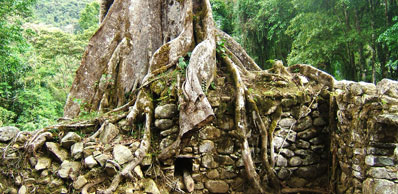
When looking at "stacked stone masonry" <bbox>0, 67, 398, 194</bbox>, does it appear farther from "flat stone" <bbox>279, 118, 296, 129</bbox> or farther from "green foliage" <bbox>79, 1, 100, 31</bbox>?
"green foliage" <bbox>79, 1, 100, 31</bbox>

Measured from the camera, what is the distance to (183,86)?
393cm

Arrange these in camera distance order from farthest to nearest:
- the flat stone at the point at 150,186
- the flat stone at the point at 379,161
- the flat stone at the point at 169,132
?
the flat stone at the point at 169,132 → the flat stone at the point at 150,186 → the flat stone at the point at 379,161

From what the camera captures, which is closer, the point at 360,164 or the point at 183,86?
the point at 360,164

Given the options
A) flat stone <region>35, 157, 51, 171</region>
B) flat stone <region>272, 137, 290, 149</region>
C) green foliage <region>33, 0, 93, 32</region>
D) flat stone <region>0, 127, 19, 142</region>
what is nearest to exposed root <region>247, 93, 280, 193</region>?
flat stone <region>272, 137, 290, 149</region>

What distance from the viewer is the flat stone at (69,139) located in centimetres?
371

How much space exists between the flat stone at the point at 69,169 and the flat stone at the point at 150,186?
90 cm

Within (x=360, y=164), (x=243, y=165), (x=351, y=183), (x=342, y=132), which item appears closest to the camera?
(x=360, y=164)

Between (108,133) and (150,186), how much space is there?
3.30ft

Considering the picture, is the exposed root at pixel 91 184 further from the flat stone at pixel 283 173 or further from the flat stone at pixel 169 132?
the flat stone at pixel 283 173

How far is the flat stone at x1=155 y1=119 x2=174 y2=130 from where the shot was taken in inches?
156

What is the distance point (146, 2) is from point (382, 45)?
30.2 feet

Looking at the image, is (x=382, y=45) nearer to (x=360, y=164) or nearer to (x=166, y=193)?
(x=360, y=164)

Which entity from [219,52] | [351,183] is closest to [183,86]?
[219,52]

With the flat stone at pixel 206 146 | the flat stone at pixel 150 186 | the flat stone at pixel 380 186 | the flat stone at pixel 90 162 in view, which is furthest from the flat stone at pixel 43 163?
the flat stone at pixel 380 186
